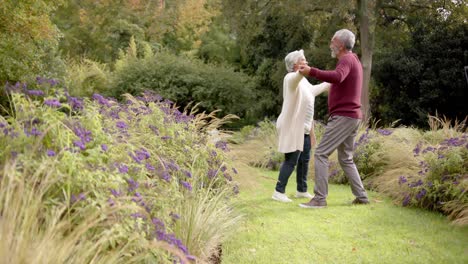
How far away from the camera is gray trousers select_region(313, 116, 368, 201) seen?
6.09 metres

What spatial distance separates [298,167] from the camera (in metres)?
6.96

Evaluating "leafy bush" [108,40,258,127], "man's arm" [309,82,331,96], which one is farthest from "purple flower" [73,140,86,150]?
Answer: "leafy bush" [108,40,258,127]

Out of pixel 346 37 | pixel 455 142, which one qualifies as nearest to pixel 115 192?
pixel 346 37

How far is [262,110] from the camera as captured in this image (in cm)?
2056

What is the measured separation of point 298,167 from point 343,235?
1.92 m

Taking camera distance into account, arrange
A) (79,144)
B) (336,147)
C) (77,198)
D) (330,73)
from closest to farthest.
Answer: (77,198), (79,144), (330,73), (336,147)

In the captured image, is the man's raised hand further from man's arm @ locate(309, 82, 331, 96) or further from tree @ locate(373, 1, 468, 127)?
tree @ locate(373, 1, 468, 127)

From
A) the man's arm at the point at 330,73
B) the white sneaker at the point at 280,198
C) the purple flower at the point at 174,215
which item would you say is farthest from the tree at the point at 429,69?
the purple flower at the point at 174,215

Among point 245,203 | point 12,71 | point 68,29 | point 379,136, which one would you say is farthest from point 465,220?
point 68,29

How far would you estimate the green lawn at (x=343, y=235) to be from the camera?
443cm

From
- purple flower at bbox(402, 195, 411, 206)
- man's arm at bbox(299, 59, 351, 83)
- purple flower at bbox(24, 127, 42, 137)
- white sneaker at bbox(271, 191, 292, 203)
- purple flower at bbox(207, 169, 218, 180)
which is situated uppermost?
man's arm at bbox(299, 59, 351, 83)

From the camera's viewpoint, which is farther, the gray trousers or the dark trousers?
the dark trousers

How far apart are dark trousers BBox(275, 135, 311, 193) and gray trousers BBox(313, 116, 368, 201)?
45 centimetres

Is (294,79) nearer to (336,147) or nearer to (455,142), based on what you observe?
(336,147)
